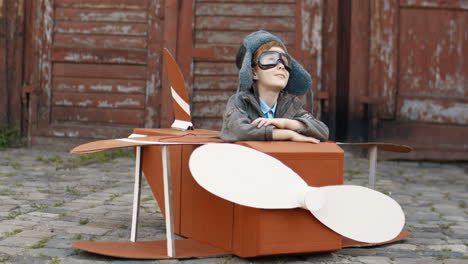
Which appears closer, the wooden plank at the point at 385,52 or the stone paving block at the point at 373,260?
the stone paving block at the point at 373,260

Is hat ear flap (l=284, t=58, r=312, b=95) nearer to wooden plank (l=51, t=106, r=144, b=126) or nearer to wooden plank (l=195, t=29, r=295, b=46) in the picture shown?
wooden plank (l=195, t=29, r=295, b=46)

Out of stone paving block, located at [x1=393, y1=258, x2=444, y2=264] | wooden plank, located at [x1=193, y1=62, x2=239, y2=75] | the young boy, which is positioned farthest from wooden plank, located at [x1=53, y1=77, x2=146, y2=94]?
stone paving block, located at [x1=393, y1=258, x2=444, y2=264]

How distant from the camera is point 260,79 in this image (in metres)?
3.58

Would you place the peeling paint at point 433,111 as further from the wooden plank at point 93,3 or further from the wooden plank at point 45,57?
the wooden plank at point 45,57

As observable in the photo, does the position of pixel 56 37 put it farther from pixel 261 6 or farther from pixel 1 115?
pixel 261 6

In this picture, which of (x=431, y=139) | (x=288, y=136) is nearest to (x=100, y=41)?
(x=431, y=139)

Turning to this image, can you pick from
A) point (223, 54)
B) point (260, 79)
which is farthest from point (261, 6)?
point (260, 79)

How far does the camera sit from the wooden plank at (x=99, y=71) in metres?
8.38

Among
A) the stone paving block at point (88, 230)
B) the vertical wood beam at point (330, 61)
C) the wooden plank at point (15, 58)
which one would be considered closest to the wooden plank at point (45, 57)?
the wooden plank at point (15, 58)

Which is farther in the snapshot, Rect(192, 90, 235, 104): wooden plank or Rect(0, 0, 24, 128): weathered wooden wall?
Rect(0, 0, 24, 128): weathered wooden wall

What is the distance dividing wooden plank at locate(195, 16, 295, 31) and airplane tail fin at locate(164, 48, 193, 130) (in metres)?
4.18

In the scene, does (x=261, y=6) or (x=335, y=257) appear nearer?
(x=335, y=257)

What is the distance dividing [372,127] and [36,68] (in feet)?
13.4

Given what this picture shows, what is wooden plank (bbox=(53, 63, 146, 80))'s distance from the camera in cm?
838
